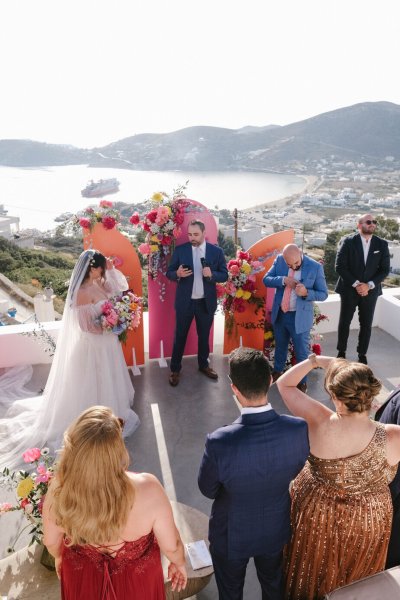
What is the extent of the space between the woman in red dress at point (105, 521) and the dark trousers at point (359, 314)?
396 centimetres

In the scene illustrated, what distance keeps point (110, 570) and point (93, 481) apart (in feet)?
1.78

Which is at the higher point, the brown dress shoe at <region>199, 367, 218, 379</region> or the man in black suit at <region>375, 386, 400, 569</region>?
the man in black suit at <region>375, 386, 400, 569</region>

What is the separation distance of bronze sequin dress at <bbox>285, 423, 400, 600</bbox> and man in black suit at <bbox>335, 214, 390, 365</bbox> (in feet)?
10.9

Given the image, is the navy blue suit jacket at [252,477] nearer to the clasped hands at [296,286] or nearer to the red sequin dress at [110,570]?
the red sequin dress at [110,570]

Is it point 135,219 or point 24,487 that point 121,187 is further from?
point 24,487

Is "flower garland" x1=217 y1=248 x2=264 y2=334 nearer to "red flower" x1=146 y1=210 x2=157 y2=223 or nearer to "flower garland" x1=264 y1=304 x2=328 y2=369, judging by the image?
"flower garland" x1=264 y1=304 x2=328 y2=369

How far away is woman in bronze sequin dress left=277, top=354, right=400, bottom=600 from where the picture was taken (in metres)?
2.01

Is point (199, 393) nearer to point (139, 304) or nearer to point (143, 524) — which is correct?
point (139, 304)

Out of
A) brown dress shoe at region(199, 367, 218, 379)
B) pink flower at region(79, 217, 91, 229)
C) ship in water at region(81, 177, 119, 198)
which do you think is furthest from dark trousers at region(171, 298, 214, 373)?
ship in water at region(81, 177, 119, 198)

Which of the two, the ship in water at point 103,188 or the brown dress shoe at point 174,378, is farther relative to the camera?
the ship in water at point 103,188

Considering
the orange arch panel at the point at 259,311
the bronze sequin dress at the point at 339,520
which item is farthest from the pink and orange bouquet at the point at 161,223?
the bronze sequin dress at the point at 339,520

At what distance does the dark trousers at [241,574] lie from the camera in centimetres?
214

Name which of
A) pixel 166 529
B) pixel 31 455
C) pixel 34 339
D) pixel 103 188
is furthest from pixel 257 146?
pixel 166 529

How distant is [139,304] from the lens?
15.3 ft
